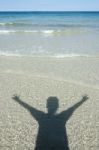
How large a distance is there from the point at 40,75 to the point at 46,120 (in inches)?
141

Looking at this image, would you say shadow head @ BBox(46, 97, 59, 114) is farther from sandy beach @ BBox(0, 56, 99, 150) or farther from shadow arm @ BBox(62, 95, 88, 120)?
shadow arm @ BBox(62, 95, 88, 120)

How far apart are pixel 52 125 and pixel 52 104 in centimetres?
116

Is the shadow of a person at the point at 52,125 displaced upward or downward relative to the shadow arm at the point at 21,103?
upward

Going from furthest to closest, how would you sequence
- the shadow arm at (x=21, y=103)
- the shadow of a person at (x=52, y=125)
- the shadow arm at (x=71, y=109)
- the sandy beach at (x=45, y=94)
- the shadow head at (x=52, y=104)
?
the shadow arm at (x=21, y=103)
the shadow head at (x=52, y=104)
the shadow arm at (x=71, y=109)
the sandy beach at (x=45, y=94)
the shadow of a person at (x=52, y=125)

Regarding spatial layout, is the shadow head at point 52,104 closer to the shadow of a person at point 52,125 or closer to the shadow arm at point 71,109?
the shadow of a person at point 52,125

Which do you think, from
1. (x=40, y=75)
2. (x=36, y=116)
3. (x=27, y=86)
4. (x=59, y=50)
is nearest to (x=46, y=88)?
(x=27, y=86)

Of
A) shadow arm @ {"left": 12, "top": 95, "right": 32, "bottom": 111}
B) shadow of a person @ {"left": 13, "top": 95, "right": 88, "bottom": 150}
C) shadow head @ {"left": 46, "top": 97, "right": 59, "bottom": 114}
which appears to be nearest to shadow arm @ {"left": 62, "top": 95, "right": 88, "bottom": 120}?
shadow of a person @ {"left": 13, "top": 95, "right": 88, "bottom": 150}

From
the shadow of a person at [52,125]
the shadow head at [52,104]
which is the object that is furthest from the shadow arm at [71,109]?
the shadow head at [52,104]

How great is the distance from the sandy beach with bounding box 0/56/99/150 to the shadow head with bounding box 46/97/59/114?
8cm

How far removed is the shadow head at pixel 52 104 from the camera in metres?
5.91

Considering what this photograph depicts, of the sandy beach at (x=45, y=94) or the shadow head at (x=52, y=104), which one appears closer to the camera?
the sandy beach at (x=45, y=94)

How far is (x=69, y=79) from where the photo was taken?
8.30 metres

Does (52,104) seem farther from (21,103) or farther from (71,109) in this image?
(21,103)

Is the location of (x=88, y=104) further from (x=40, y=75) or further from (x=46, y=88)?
(x=40, y=75)
